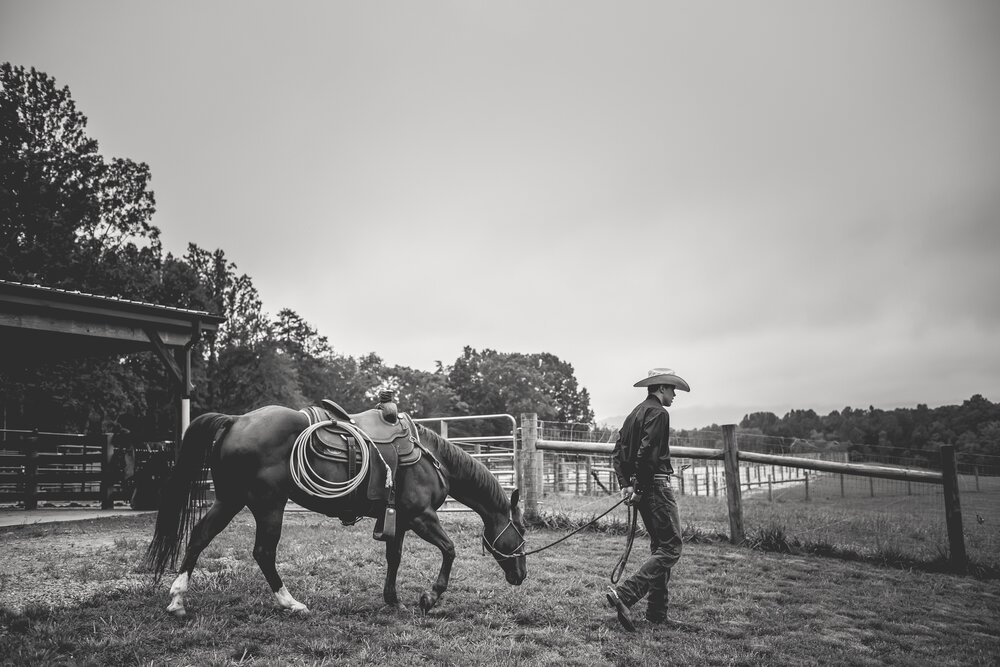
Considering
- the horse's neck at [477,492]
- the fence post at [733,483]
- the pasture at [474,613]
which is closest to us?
the pasture at [474,613]

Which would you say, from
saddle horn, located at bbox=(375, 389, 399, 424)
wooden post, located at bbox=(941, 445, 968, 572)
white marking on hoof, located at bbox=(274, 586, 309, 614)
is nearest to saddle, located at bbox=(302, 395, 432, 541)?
saddle horn, located at bbox=(375, 389, 399, 424)

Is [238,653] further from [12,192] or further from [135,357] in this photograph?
[135,357]

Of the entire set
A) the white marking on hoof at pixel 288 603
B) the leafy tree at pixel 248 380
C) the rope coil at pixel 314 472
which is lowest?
the white marking on hoof at pixel 288 603

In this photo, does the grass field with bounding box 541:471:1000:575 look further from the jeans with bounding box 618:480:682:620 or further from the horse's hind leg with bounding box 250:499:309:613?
the horse's hind leg with bounding box 250:499:309:613

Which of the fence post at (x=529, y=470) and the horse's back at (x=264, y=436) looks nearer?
the horse's back at (x=264, y=436)

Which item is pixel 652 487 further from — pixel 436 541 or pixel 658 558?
pixel 436 541

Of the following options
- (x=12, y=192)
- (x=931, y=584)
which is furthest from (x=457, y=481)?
(x=12, y=192)

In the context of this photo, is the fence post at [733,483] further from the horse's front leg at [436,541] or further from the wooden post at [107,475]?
the wooden post at [107,475]

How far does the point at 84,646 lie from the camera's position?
10.9ft

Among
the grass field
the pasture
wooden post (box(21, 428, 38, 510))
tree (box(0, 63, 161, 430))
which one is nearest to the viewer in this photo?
the pasture

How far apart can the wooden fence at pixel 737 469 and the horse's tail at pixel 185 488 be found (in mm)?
5206

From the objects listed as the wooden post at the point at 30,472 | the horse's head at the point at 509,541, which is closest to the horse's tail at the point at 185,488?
the horse's head at the point at 509,541

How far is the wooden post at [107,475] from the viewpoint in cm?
1082

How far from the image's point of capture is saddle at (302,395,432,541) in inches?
178
